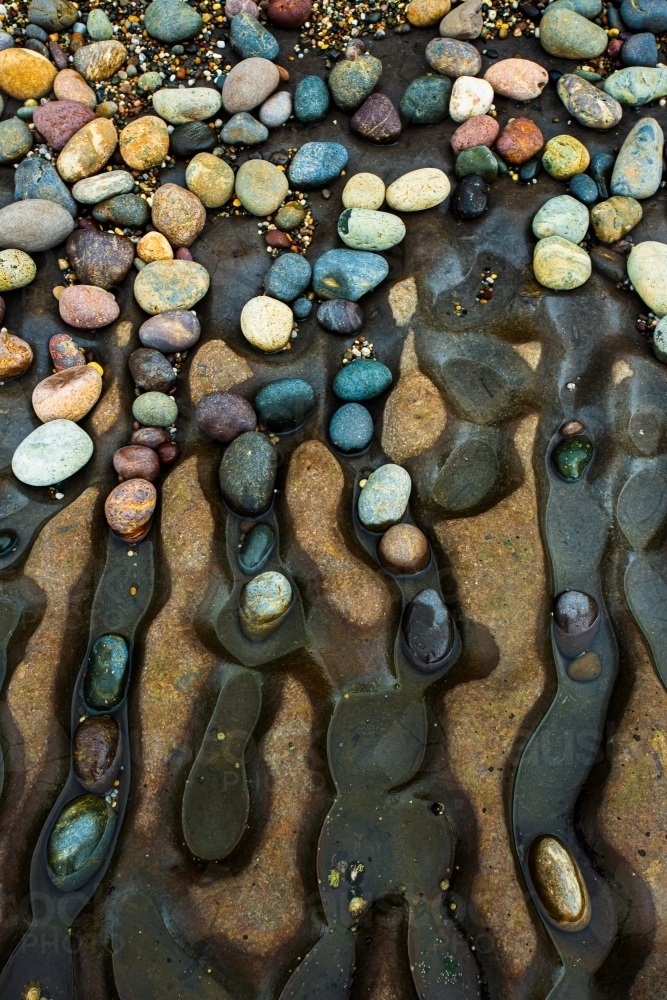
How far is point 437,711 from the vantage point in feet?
12.4

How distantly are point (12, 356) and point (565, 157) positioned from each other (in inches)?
160

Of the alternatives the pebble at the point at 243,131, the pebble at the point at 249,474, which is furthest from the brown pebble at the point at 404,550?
the pebble at the point at 243,131

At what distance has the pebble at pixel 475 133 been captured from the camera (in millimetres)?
4934

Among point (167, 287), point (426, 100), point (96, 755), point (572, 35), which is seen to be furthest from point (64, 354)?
point (572, 35)

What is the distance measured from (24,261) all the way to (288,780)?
3.79m

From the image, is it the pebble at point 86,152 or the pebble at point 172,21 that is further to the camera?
the pebble at point 172,21

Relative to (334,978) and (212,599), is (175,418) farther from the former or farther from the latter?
(334,978)

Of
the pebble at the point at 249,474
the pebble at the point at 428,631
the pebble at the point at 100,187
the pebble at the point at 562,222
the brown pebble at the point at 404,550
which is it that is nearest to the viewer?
the pebble at the point at 428,631

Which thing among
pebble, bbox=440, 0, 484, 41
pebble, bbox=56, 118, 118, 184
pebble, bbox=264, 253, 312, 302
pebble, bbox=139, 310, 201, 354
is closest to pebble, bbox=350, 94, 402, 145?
pebble, bbox=440, 0, 484, 41

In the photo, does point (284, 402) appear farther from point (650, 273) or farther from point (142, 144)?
point (650, 273)

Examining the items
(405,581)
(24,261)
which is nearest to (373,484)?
(405,581)

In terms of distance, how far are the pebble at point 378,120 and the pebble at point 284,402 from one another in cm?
210

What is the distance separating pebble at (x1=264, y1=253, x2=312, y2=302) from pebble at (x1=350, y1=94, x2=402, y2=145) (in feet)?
4.01

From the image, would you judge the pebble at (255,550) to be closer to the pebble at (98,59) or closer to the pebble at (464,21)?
the pebble at (98,59)
